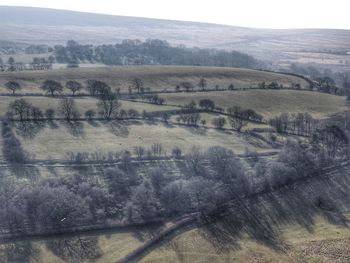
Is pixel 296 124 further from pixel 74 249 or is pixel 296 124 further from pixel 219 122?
pixel 74 249

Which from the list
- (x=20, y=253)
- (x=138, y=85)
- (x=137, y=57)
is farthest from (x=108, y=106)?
(x=137, y=57)

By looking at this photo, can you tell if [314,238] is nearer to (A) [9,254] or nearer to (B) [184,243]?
(B) [184,243]

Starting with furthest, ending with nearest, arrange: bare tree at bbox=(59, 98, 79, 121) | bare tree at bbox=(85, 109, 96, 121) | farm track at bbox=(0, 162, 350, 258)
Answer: bare tree at bbox=(85, 109, 96, 121)
bare tree at bbox=(59, 98, 79, 121)
farm track at bbox=(0, 162, 350, 258)

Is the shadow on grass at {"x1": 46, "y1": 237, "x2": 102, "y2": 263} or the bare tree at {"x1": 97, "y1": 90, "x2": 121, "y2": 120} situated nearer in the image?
the shadow on grass at {"x1": 46, "y1": 237, "x2": 102, "y2": 263}

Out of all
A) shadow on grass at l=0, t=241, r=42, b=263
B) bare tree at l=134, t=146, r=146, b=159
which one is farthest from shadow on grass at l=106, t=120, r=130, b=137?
shadow on grass at l=0, t=241, r=42, b=263

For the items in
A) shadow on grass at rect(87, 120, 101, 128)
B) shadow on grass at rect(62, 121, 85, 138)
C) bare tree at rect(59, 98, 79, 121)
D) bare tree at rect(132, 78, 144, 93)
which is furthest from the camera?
bare tree at rect(132, 78, 144, 93)

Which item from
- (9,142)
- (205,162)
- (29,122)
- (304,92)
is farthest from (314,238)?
(304,92)

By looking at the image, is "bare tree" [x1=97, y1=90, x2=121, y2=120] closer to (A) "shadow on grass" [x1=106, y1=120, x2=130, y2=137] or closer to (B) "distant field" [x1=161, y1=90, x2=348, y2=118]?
(A) "shadow on grass" [x1=106, y1=120, x2=130, y2=137]

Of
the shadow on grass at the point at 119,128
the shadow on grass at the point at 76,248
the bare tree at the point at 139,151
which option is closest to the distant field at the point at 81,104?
the shadow on grass at the point at 119,128
